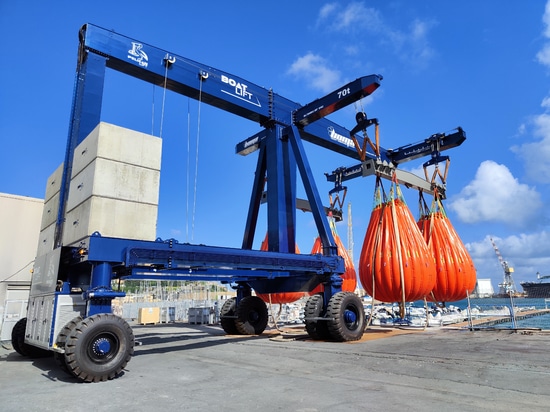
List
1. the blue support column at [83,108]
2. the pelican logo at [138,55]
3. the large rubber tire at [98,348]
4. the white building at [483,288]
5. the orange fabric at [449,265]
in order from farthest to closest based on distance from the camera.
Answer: the white building at [483,288], the orange fabric at [449,265], the pelican logo at [138,55], the blue support column at [83,108], the large rubber tire at [98,348]

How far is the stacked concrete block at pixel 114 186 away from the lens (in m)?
7.91

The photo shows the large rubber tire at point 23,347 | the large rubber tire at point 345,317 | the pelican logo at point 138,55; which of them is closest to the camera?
the large rubber tire at point 23,347

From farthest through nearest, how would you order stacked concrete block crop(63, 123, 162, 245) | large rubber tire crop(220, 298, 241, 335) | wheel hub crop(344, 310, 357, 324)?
1. large rubber tire crop(220, 298, 241, 335)
2. wheel hub crop(344, 310, 357, 324)
3. stacked concrete block crop(63, 123, 162, 245)

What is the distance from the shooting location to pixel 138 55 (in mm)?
11602

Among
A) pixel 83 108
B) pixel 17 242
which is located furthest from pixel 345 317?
Result: pixel 17 242

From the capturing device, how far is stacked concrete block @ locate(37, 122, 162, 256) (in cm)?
791

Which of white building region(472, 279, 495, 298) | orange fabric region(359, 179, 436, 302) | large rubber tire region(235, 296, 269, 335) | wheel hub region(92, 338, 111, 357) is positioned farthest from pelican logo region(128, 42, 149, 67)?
white building region(472, 279, 495, 298)

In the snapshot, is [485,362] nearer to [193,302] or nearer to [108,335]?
[108,335]

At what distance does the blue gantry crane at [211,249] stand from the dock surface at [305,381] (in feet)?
2.42

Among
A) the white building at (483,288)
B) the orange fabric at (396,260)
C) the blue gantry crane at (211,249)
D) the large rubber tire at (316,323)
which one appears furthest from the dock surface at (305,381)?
the white building at (483,288)

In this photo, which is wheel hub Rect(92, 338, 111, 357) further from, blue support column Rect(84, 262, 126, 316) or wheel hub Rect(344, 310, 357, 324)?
wheel hub Rect(344, 310, 357, 324)

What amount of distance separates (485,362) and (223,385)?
5447 mm

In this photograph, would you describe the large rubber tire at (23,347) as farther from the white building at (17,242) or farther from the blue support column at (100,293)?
the white building at (17,242)

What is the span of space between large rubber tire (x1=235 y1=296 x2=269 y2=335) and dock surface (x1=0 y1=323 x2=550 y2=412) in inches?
183
